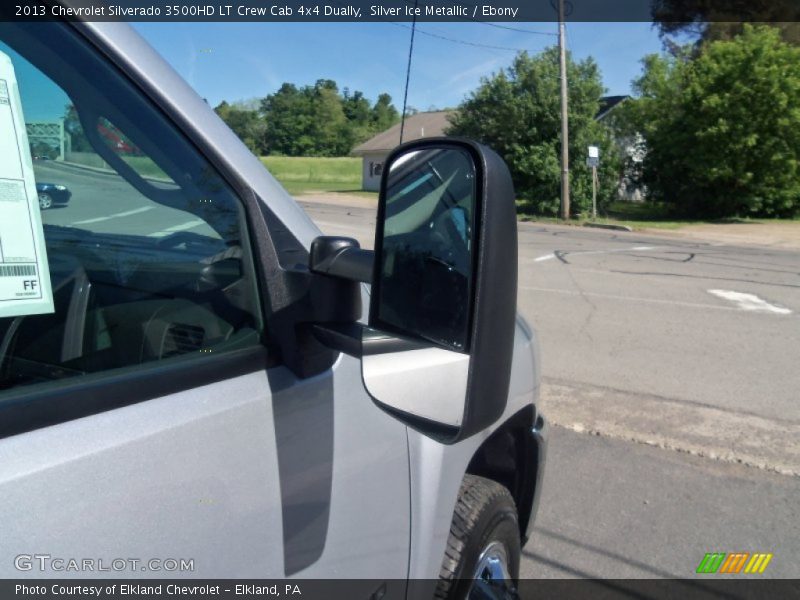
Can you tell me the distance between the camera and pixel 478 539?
2291mm

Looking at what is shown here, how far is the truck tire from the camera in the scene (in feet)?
7.14

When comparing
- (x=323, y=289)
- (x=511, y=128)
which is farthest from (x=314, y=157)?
(x=511, y=128)

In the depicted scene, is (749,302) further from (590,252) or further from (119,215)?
(119,215)

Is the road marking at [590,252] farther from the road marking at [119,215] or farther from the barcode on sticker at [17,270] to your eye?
the barcode on sticker at [17,270]

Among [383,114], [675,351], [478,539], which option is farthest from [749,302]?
[478,539]

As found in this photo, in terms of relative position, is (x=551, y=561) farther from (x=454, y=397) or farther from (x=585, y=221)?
(x=585, y=221)

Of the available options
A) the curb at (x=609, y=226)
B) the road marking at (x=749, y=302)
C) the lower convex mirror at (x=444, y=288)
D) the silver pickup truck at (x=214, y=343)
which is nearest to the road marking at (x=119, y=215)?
the silver pickup truck at (x=214, y=343)

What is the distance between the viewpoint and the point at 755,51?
25.8 metres

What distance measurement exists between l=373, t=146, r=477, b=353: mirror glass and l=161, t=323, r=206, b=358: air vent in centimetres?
42

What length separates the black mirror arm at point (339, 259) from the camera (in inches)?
58.9

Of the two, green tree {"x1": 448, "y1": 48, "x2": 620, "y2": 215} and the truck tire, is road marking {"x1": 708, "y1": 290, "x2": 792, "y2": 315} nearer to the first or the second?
the truck tire

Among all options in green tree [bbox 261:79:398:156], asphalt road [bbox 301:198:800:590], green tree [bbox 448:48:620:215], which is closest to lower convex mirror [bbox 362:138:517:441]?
green tree [bbox 261:79:398:156]

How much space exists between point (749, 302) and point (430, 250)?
957cm

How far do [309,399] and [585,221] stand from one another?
2563cm
